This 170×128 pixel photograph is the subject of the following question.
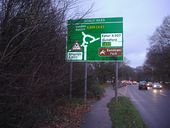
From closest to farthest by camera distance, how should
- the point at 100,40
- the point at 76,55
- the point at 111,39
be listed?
1. the point at 76,55
2. the point at 111,39
3. the point at 100,40

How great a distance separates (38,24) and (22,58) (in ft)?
2.42

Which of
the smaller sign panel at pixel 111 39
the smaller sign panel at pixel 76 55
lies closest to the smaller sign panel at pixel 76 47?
the smaller sign panel at pixel 76 55

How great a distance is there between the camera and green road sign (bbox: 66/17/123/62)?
19.3m

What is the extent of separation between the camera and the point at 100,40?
19.5m

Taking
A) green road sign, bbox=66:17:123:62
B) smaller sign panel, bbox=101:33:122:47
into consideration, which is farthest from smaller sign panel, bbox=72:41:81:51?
smaller sign panel, bbox=101:33:122:47

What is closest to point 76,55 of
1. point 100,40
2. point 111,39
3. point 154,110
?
point 100,40

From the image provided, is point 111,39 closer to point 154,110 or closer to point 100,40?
point 100,40

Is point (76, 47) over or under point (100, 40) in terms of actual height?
under

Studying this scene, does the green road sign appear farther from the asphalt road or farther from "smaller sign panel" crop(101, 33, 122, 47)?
the asphalt road

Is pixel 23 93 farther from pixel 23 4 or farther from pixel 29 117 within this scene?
pixel 23 4

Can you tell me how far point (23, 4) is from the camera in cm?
719

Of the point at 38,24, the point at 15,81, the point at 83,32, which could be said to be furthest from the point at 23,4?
the point at 83,32

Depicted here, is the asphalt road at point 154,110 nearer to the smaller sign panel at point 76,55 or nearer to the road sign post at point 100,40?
the road sign post at point 100,40

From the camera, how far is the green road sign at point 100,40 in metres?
19.3
